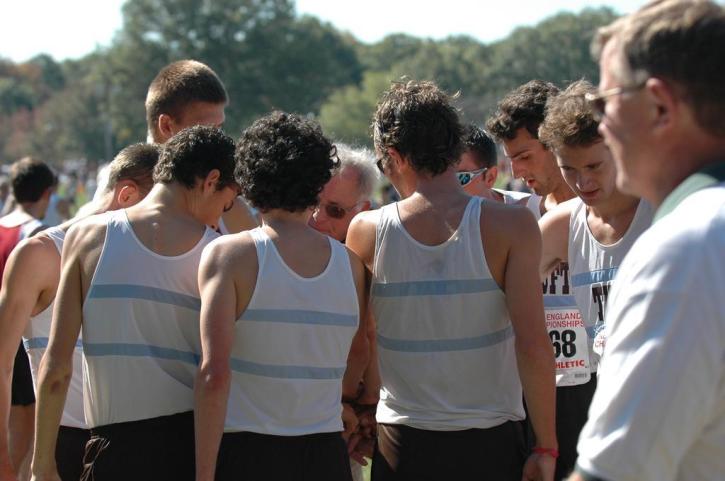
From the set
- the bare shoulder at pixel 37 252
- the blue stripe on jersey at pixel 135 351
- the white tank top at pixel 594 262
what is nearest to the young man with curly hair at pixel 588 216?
the white tank top at pixel 594 262

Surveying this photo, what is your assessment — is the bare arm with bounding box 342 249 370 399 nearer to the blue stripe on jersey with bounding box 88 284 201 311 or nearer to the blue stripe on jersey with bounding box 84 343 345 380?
the blue stripe on jersey with bounding box 84 343 345 380

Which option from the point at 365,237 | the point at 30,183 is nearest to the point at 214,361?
the point at 365,237

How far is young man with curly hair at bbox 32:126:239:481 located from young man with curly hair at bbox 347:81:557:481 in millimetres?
673

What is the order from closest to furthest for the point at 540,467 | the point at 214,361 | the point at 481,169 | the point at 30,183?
1. the point at 214,361
2. the point at 540,467
3. the point at 481,169
4. the point at 30,183

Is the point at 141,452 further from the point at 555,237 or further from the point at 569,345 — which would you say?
the point at 569,345

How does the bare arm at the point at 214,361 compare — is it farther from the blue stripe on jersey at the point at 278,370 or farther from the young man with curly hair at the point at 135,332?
the young man with curly hair at the point at 135,332

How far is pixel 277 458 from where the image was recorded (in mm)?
3135

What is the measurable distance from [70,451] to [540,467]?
177 cm

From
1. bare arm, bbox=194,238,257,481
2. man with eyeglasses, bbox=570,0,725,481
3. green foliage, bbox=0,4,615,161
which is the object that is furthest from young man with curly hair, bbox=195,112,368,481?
green foliage, bbox=0,4,615,161

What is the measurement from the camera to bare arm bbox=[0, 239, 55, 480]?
→ 11.9 feet

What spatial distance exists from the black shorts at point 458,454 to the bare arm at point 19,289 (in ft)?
4.81

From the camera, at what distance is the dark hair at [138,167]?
3.93 meters

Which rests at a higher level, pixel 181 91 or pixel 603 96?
pixel 181 91

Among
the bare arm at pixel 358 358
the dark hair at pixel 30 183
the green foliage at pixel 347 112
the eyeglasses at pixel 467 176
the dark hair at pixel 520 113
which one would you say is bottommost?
the bare arm at pixel 358 358
